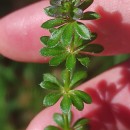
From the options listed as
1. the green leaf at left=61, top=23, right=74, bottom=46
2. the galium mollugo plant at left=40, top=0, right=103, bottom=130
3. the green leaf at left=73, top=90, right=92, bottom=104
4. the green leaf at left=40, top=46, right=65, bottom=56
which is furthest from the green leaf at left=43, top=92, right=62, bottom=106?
the green leaf at left=61, top=23, right=74, bottom=46

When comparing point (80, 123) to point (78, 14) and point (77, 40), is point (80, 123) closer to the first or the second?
point (77, 40)

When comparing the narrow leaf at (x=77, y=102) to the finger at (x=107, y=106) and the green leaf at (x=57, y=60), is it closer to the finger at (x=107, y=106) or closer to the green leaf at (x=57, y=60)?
the green leaf at (x=57, y=60)

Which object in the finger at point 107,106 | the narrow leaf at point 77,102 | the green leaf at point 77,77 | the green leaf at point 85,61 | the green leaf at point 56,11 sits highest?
the green leaf at point 56,11

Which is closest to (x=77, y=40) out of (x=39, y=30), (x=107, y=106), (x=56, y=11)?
(x=56, y=11)

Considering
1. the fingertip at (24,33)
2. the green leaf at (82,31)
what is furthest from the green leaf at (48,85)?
the fingertip at (24,33)

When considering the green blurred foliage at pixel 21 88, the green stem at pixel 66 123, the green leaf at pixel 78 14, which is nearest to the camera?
the green leaf at pixel 78 14

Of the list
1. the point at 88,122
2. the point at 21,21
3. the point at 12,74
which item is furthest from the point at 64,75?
the point at 12,74

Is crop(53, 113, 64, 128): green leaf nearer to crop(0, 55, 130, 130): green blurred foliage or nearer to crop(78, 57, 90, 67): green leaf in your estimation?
crop(78, 57, 90, 67): green leaf
